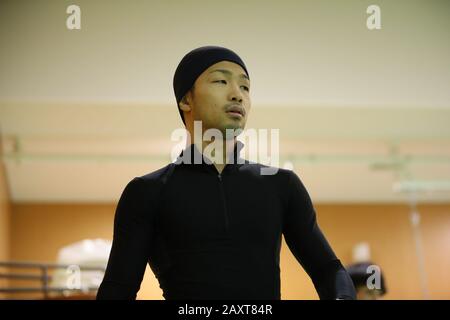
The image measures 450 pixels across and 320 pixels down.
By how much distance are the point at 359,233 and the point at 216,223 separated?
7351 millimetres

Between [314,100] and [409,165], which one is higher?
[409,165]

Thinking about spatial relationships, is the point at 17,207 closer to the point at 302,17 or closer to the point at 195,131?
the point at 302,17

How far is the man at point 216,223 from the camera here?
102 centimetres

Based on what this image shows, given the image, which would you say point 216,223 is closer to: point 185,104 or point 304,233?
point 304,233

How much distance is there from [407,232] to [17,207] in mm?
5235

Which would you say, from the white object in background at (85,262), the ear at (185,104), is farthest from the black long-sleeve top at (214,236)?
the white object in background at (85,262)

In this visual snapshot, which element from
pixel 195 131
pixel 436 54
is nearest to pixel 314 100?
pixel 436 54

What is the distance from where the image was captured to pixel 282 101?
14.4ft

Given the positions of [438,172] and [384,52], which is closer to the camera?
[384,52]

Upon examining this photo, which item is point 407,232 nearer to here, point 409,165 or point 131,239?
point 409,165
